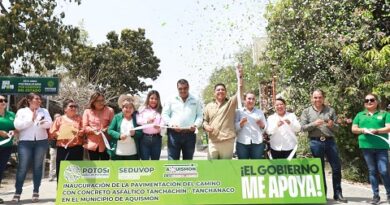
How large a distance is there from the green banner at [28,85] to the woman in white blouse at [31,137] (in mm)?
8074

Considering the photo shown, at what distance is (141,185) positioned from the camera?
231 inches

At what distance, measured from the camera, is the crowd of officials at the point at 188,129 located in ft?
21.2

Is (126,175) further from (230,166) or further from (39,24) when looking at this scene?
(39,24)

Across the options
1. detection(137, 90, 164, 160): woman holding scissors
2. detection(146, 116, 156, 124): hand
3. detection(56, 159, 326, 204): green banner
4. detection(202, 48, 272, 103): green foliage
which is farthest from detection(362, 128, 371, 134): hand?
detection(202, 48, 272, 103): green foliage

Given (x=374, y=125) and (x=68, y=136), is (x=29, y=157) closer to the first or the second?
(x=68, y=136)

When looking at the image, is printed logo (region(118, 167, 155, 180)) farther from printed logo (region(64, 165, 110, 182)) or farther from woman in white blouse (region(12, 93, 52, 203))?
woman in white blouse (region(12, 93, 52, 203))

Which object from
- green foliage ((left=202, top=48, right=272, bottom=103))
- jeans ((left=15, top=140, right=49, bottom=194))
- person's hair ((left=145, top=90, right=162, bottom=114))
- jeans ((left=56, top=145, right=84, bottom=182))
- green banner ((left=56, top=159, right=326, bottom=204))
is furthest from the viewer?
green foliage ((left=202, top=48, right=272, bottom=103))

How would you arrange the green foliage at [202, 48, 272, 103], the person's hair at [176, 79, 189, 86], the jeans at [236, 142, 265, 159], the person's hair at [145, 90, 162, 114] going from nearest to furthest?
1. the jeans at [236, 142, 265, 159]
2. the person's hair at [176, 79, 189, 86]
3. the person's hair at [145, 90, 162, 114]
4. the green foliage at [202, 48, 272, 103]

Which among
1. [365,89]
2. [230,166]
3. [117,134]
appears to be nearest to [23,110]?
[117,134]

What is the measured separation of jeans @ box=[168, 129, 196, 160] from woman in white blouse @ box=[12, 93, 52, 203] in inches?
88.4

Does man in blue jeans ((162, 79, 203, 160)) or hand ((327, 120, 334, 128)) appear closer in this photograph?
man in blue jeans ((162, 79, 203, 160))

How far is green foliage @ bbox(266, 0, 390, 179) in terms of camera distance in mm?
10211

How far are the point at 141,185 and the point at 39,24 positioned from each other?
44.1 feet

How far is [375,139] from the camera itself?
6789 millimetres
